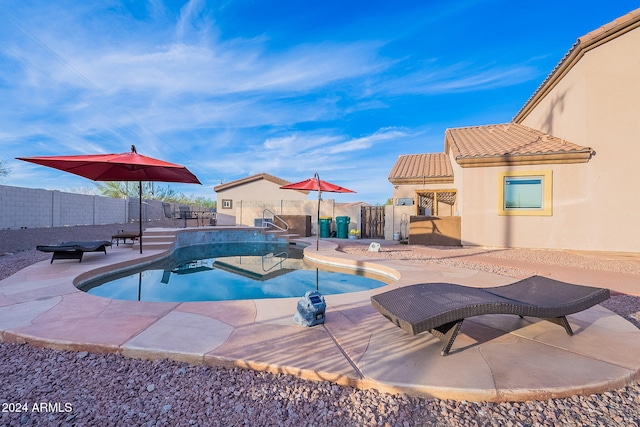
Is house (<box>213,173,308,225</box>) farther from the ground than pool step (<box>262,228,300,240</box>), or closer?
farther from the ground

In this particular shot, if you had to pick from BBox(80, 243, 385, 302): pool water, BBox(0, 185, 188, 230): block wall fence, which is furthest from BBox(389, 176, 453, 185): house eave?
BBox(0, 185, 188, 230): block wall fence

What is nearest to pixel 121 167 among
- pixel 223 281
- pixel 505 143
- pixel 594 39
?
pixel 223 281

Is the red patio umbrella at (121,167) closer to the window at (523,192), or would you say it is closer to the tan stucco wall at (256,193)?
the window at (523,192)

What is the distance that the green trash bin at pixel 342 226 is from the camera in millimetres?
13648

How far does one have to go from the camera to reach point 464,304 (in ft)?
7.83

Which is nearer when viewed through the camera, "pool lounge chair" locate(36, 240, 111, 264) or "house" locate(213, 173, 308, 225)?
"pool lounge chair" locate(36, 240, 111, 264)

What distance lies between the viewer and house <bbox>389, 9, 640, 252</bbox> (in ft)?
28.1

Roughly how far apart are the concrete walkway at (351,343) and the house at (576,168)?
22.5 feet

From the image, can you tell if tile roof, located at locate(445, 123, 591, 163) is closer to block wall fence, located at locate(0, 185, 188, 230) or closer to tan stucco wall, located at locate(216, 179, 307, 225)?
tan stucco wall, located at locate(216, 179, 307, 225)

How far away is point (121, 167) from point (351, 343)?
7460mm

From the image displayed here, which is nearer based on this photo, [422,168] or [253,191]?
[422,168]

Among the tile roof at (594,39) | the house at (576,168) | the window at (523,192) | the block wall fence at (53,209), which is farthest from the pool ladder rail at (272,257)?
the block wall fence at (53,209)

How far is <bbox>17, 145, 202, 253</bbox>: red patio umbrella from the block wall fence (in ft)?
30.4

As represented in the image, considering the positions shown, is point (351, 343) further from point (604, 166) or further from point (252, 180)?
point (252, 180)
